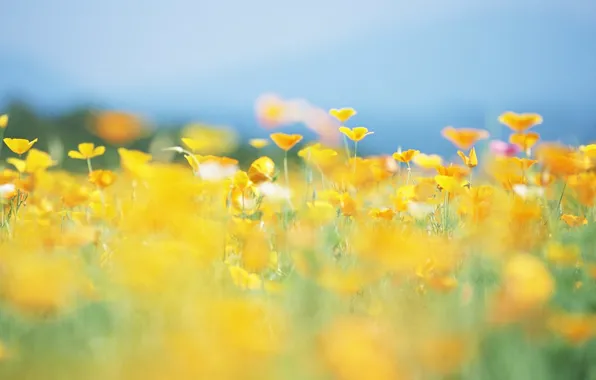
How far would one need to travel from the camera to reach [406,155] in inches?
74.5

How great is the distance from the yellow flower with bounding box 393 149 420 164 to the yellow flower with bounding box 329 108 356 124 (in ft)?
0.50

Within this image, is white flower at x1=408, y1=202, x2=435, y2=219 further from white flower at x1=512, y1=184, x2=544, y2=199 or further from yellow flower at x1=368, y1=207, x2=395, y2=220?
white flower at x1=512, y1=184, x2=544, y2=199

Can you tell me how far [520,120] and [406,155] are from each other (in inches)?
12.7

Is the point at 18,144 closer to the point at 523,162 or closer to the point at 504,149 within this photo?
the point at 523,162

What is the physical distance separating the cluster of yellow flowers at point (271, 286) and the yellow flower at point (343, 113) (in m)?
0.19

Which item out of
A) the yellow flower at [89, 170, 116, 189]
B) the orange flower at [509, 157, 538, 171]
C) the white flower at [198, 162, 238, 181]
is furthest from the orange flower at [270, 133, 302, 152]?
the orange flower at [509, 157, 538, 171]

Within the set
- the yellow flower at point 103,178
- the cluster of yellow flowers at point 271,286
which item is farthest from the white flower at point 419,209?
the yellow flower at point 103,178

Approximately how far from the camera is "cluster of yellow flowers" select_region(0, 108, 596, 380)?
749mm

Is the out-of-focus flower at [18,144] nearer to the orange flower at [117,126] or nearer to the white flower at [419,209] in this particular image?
the orange flower at [117,126]

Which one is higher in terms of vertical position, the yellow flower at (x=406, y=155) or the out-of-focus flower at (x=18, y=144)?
the out-of-focus flower at (x=18, y=144)

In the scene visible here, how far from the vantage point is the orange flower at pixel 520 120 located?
168 cm

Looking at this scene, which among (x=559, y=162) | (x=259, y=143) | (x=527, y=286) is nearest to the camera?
(x=527, y=286)

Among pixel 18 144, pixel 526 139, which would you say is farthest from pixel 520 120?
pixel 18 144

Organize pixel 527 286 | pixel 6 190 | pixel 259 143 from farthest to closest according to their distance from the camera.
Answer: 1. pixel 259 143
2. pixel 6 190
3. pixel 527 286
